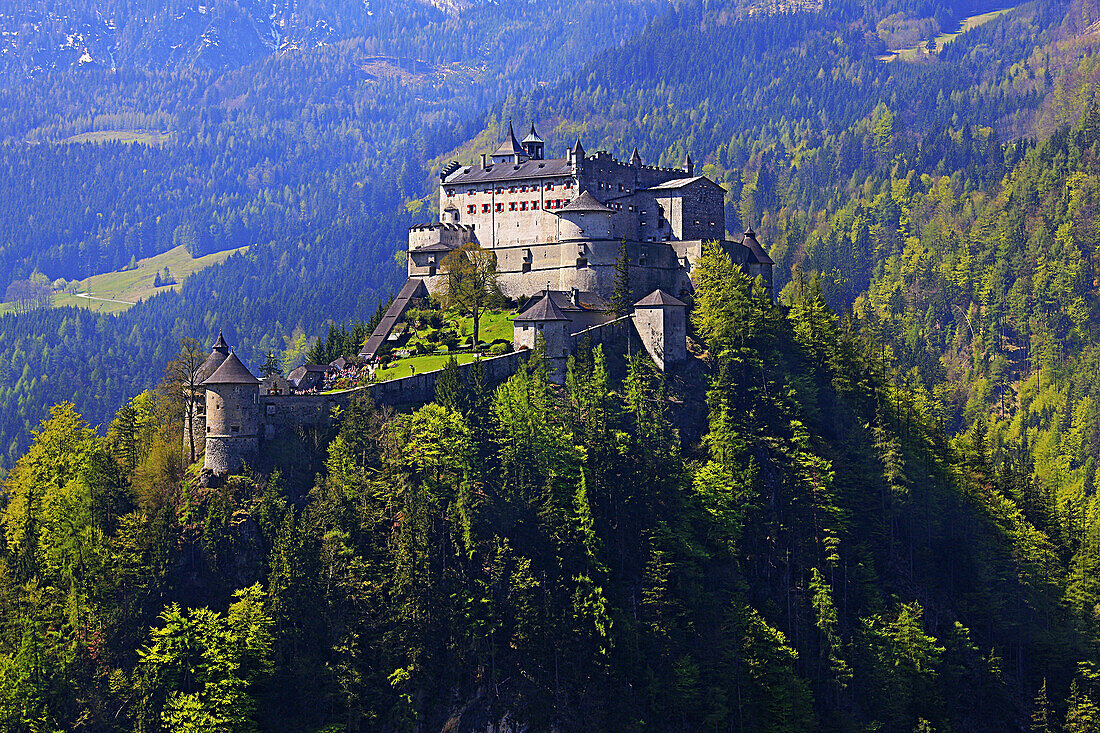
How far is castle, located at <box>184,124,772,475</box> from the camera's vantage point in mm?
86750

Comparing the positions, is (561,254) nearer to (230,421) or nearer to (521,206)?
(521,206)

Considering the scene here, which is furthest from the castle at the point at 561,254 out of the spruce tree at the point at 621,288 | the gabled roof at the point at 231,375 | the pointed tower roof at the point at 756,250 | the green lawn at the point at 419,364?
the green lawn at the point at 419,364

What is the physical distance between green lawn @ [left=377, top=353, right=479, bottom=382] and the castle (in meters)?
3.60

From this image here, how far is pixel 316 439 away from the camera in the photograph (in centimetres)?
7838

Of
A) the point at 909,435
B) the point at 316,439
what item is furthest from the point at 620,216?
the point at 316,439

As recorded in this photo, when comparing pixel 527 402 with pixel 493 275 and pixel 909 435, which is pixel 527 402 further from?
pixel 909 435

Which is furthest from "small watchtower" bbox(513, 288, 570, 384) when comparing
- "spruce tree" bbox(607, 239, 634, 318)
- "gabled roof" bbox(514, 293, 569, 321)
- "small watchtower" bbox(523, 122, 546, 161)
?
"small watchtower" bbox(523, 122, 546, 161)

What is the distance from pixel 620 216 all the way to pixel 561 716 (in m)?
45.2

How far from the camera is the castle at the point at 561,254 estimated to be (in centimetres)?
8675

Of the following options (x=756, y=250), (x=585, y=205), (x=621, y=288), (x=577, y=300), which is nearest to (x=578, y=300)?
(x=577, y=300)

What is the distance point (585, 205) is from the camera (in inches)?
3952

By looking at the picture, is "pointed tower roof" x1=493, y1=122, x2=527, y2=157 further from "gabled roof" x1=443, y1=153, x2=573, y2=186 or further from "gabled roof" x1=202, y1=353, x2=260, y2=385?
"gabled roof" x1=202, y1=353, x2=260, y2=385

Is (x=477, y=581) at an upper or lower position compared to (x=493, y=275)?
lower

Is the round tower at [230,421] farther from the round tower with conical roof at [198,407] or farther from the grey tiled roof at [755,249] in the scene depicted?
the grey tiled roof at [755,249]
